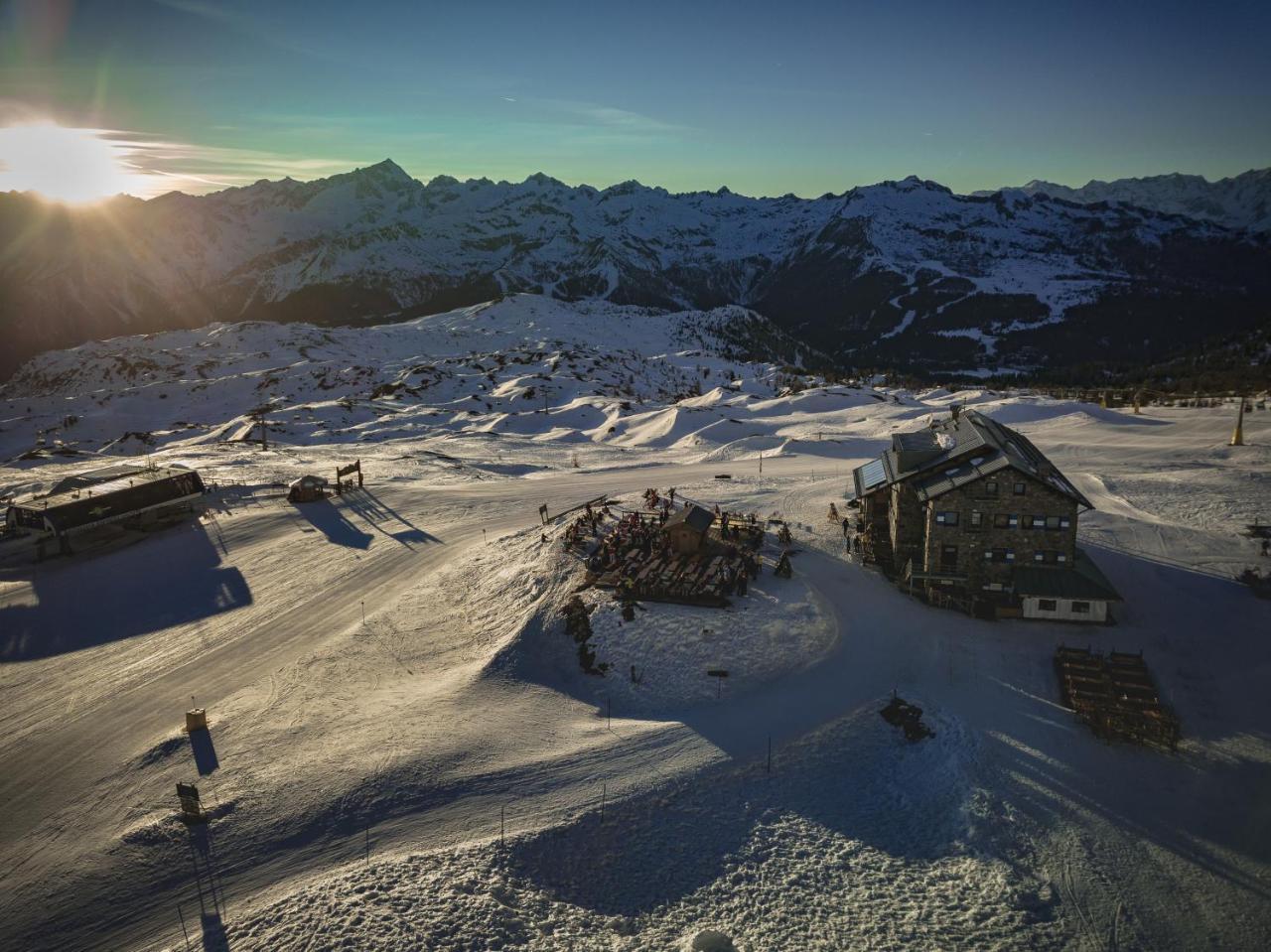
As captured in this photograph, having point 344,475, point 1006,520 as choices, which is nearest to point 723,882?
point 1006,520

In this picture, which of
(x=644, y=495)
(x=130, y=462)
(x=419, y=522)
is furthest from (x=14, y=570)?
(x=644, y=495)

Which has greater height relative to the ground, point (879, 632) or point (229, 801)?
point (879, 632)

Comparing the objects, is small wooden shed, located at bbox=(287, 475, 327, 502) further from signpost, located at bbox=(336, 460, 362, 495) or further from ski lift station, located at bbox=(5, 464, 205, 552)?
ski lift station, located at bbox=(5, 464, 205, 552)

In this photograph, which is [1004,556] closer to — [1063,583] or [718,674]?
[1063,583]

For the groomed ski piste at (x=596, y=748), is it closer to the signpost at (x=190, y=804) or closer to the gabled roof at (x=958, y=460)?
the signpost at (x=190, y=804)

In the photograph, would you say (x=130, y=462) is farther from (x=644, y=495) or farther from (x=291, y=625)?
(x=644, y=495)

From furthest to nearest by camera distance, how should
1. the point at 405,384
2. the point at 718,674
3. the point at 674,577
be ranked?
the point at 405,384
the point at 674,577
the point at 718,674

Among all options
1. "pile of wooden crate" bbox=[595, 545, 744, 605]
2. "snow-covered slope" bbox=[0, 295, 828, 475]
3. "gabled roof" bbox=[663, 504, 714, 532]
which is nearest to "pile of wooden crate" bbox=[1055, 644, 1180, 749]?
"pile of wooden crate" bbox=[595, 545, 744, 605]
